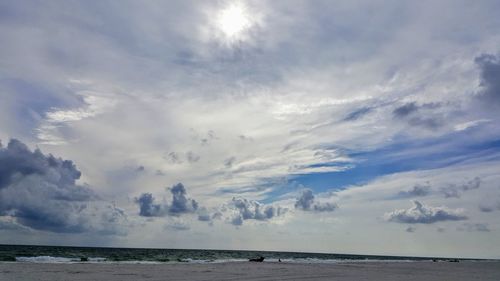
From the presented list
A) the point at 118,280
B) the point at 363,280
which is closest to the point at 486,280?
the point at 363,280

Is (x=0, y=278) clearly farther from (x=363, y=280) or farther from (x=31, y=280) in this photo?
(x=363, y=280)


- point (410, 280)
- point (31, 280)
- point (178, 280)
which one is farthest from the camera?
point (410, 280)

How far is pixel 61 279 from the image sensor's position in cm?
2428

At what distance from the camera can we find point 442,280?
30312mm

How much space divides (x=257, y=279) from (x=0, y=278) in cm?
1538

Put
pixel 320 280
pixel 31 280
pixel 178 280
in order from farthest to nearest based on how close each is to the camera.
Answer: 1. pixel 320 280
2. pixel 178 280
3. pixel 31 280

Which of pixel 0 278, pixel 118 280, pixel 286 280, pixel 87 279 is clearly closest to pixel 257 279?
pixel 286 280

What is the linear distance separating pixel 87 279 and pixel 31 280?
2.95m

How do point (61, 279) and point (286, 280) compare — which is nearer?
point (61, 279)

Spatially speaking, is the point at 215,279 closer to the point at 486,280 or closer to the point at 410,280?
the point at 410,280

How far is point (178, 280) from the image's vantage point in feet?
82.0

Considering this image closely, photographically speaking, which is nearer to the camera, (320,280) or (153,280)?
(153,280)

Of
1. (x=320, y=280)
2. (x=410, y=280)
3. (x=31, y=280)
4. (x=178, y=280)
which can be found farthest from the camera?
(x=410, y=280)

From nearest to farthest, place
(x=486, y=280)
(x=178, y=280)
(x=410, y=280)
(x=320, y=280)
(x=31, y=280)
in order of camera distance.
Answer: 1. (x=31, y=280)
2. (x=178, y=280)
3. (x=320, y=280)
4. (x=410, y=280)
5. (x=486, y=280)
